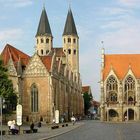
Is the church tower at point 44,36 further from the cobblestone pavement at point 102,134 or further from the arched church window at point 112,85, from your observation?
the cobblestone pavement at point 102,134


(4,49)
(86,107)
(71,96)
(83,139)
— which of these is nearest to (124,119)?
(71,96)

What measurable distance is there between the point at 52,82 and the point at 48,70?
2387mm

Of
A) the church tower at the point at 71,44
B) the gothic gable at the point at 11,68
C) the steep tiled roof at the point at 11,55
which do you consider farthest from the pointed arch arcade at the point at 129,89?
the gothic gable at the point at 11,68

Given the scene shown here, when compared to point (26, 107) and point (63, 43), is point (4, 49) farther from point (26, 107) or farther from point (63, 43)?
point (63, 43)

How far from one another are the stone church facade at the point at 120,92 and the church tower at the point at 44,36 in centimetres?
2216

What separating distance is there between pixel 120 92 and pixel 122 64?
9470 millimetres

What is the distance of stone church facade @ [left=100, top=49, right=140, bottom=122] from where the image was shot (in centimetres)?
10400

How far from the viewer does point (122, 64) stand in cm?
11200

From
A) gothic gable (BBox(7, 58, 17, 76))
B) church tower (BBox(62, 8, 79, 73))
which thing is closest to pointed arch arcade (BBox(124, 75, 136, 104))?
church tower (BBox(62, 8, 79, 73))

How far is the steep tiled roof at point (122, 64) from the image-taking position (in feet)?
358

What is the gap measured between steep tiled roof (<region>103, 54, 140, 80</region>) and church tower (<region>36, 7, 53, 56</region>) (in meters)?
20.2

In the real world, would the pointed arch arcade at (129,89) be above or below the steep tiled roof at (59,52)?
below

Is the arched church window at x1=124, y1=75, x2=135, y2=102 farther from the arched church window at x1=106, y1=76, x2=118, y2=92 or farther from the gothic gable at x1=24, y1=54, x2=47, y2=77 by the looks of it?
the gothic gable at x1=24, y1=54, x2=47, y2=77

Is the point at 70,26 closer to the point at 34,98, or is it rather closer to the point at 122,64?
the point at 122,64
